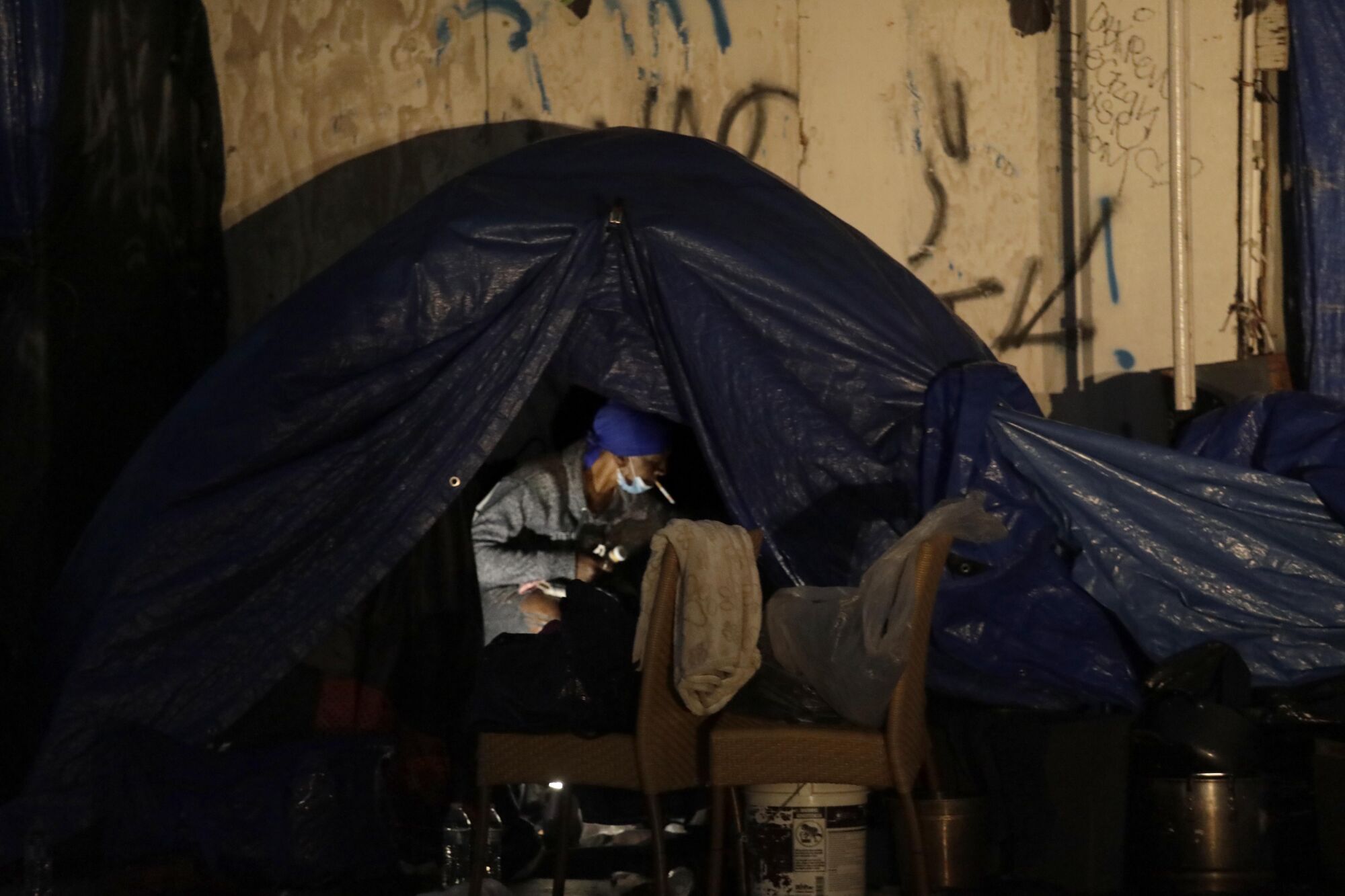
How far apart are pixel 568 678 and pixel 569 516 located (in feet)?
4.23

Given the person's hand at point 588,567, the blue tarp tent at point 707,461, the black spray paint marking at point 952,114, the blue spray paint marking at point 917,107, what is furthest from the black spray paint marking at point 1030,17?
the person's hand at point 588,567

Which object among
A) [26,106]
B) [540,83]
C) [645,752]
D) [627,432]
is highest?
[540,83]

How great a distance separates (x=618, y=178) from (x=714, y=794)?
1746 mm

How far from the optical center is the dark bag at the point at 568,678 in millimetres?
3604

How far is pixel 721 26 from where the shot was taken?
5543mm

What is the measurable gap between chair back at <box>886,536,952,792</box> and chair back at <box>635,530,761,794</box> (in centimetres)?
43

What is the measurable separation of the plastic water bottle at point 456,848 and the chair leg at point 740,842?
2.33ft

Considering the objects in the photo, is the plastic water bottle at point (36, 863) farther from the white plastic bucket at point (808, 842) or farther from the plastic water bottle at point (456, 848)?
the white plastic bucket at point (808, 842)

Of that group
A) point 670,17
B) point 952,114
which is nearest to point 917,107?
point 952,114

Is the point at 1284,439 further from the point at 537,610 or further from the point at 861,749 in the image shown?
the point at 537,610

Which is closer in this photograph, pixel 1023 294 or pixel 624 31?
pixel 1023 294

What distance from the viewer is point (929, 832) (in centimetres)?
379

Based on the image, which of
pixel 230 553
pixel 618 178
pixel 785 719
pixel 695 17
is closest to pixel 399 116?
pixel 695 17

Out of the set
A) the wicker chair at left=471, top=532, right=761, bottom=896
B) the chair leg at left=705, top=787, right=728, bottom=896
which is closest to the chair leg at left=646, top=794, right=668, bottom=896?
the wicker chair at left=471, top=532, right=761, bottom=896
